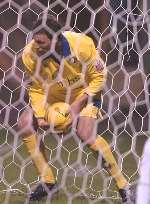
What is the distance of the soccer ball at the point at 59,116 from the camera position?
72.8 inches

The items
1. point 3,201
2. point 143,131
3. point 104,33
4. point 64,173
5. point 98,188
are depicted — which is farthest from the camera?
point 104,33

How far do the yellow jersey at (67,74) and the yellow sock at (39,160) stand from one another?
0.09 m

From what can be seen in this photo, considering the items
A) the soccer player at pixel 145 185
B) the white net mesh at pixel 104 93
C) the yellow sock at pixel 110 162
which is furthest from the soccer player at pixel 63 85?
the soccer player at pixel 145 185

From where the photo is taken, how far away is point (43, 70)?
74.5 inches

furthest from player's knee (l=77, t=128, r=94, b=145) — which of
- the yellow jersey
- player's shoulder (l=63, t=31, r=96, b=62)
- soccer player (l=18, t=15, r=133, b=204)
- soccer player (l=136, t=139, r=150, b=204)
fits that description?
soccer player (l=136, t=139, r=150, b=204)

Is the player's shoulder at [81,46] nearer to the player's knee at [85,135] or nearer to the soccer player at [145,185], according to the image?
the player's knee at [85,135]

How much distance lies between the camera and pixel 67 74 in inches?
74.2

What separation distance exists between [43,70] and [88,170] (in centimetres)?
60

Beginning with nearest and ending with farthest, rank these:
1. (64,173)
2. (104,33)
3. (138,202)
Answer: (138,202)
(64,173)
(104,33)

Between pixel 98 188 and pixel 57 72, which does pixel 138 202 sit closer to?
pixel 57 72

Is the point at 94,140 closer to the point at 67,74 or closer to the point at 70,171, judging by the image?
the point at 67,74

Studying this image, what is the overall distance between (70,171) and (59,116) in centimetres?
52

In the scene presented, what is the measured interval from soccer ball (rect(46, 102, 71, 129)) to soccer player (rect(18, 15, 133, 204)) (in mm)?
20

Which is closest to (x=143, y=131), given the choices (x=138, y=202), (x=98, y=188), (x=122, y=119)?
(x=122, y=119)
